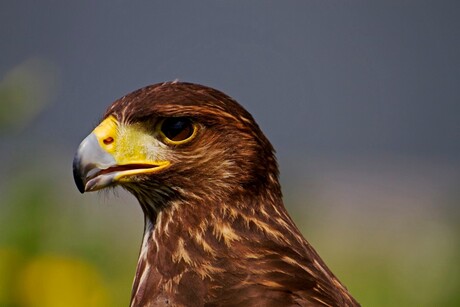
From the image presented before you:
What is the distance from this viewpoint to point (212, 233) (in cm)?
441

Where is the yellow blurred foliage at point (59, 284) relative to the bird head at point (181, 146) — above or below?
below

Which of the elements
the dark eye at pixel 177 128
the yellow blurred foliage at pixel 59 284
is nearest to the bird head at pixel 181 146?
the dark eye at pixel 177 128

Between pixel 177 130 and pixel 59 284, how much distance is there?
4.07 ft

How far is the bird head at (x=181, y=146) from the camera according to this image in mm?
4492

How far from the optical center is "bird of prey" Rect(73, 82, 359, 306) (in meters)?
4.32

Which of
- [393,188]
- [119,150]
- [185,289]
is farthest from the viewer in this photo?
[393,188]

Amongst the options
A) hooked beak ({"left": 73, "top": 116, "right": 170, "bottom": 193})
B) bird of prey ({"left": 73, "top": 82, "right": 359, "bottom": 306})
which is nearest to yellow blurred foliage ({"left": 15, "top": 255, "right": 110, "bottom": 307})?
bird of prey ({"left": 73, "top": 82, "right": 359, "bottom": 306})

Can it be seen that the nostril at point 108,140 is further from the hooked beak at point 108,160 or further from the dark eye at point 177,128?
the dark eye at point 177,128

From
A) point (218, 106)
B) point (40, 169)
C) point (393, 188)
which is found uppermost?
point (218, 106)

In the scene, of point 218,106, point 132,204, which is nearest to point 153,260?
point 218,106

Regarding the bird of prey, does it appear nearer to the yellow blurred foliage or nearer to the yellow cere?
the yellow cere

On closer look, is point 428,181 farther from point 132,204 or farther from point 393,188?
point 132,204

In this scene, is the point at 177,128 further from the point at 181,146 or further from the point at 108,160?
the point at 108,160

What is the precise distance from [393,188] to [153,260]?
22.8ft
